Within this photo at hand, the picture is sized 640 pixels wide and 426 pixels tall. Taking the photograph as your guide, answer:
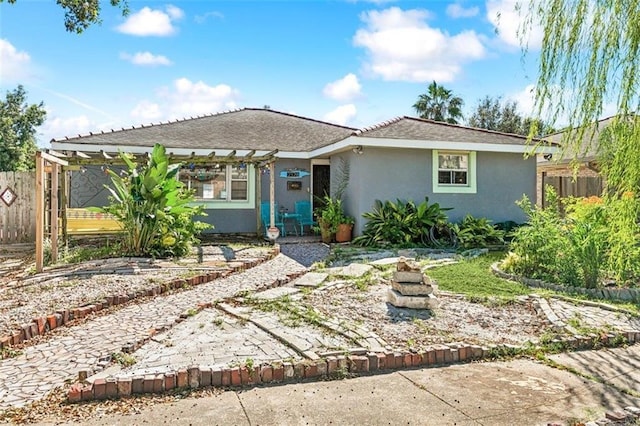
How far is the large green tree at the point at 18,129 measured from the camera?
24719 millimetres

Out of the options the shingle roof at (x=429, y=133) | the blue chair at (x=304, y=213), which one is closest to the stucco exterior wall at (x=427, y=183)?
the shingle roof at (x=429, y=133)

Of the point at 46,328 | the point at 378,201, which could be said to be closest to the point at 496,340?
the point at 46,328

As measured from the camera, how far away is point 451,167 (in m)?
13.8

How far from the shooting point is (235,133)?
645 inches

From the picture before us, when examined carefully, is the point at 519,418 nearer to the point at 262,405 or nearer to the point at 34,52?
the point at 262,405

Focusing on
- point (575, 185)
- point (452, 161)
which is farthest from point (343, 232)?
point (575, 185)

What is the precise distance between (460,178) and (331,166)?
4.25 meters

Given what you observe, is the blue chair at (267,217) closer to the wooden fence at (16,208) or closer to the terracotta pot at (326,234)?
the terracotta pot at (326,234)

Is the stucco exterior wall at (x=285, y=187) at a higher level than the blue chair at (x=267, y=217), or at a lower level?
higher

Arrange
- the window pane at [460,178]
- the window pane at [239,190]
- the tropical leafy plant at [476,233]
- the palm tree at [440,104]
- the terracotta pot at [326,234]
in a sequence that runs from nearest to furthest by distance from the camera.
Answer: the tropical leafy plant at [476,233] → the terracotta pot at [326,234] → the window pane at [460,178] → the window pane at [239,190] → the palm tree at [440,104]

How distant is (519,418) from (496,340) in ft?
5.58

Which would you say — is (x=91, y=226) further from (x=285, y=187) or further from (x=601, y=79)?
(x=601, y=79)

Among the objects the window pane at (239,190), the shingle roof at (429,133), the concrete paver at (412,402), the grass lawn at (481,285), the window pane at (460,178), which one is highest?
the shingle roof at (429,133)

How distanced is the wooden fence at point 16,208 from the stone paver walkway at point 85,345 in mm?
8800
